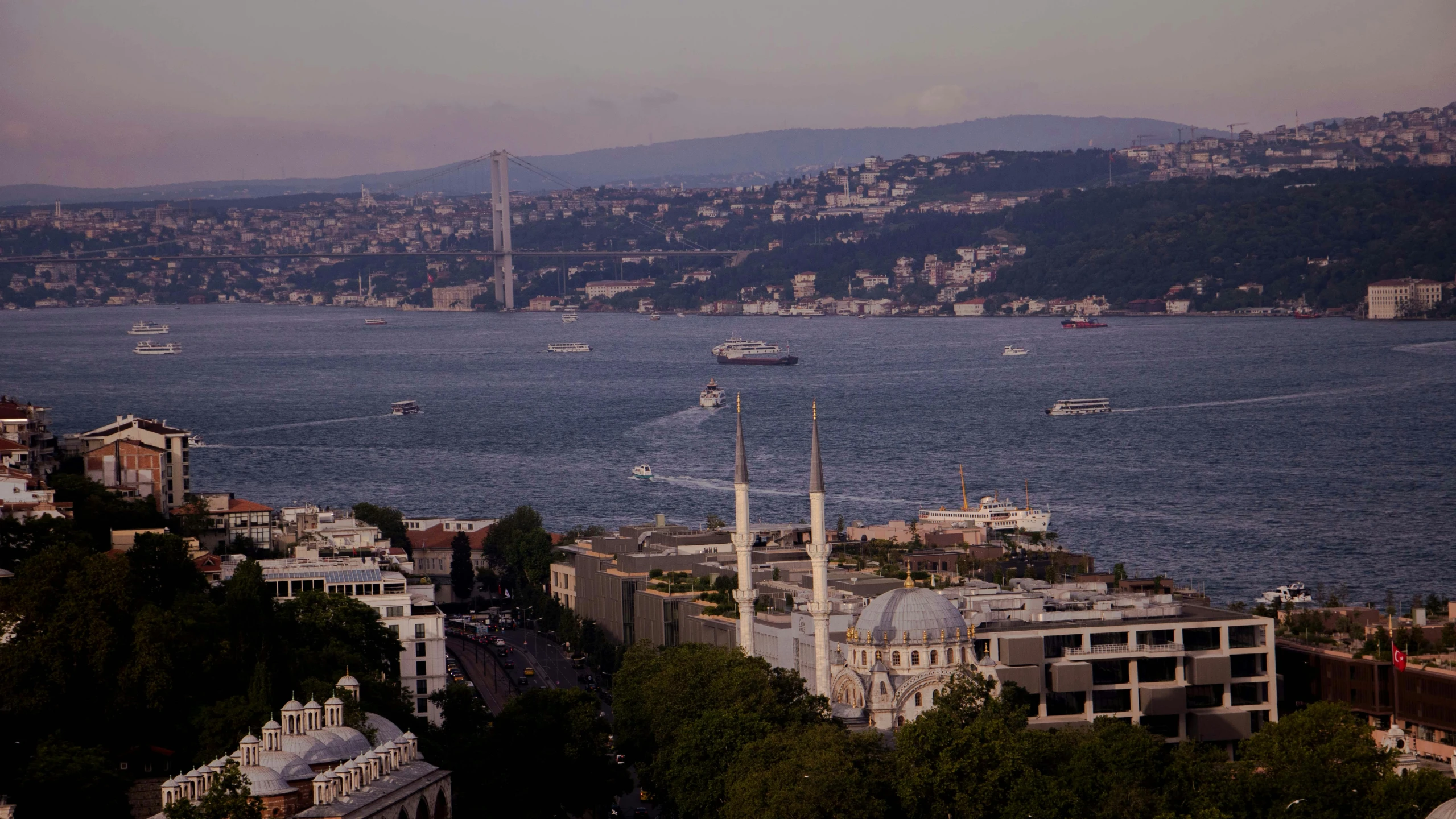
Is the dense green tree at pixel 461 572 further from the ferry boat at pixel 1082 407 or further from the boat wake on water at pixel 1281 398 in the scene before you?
the boat wake on water at pixel 1281 398

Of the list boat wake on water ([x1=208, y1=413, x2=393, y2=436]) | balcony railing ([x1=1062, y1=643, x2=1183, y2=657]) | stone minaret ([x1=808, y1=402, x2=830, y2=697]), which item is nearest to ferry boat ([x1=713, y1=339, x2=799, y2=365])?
boat wake on water ([x1=208, y1=413, x2=393, y2=436])

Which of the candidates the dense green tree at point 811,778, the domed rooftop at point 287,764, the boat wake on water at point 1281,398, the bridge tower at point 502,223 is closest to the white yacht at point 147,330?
the bridge tower at point 502,223

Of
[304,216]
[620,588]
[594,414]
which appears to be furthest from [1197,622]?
[304,216]

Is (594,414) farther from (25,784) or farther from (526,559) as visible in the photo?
(25,784)

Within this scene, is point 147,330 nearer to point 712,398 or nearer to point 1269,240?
point 712,398

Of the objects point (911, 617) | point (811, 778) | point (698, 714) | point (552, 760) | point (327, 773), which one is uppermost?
point (911, 617)

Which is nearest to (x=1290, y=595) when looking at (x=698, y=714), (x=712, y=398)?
(x=698, y=714)

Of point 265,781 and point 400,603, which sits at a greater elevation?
point 265,781

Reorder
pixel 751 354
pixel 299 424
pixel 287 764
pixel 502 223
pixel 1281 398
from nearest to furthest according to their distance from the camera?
pixel 287 764 < pixel 299 424 < pixel 1281 398 < pixel 751 354 < pixel 502 223
